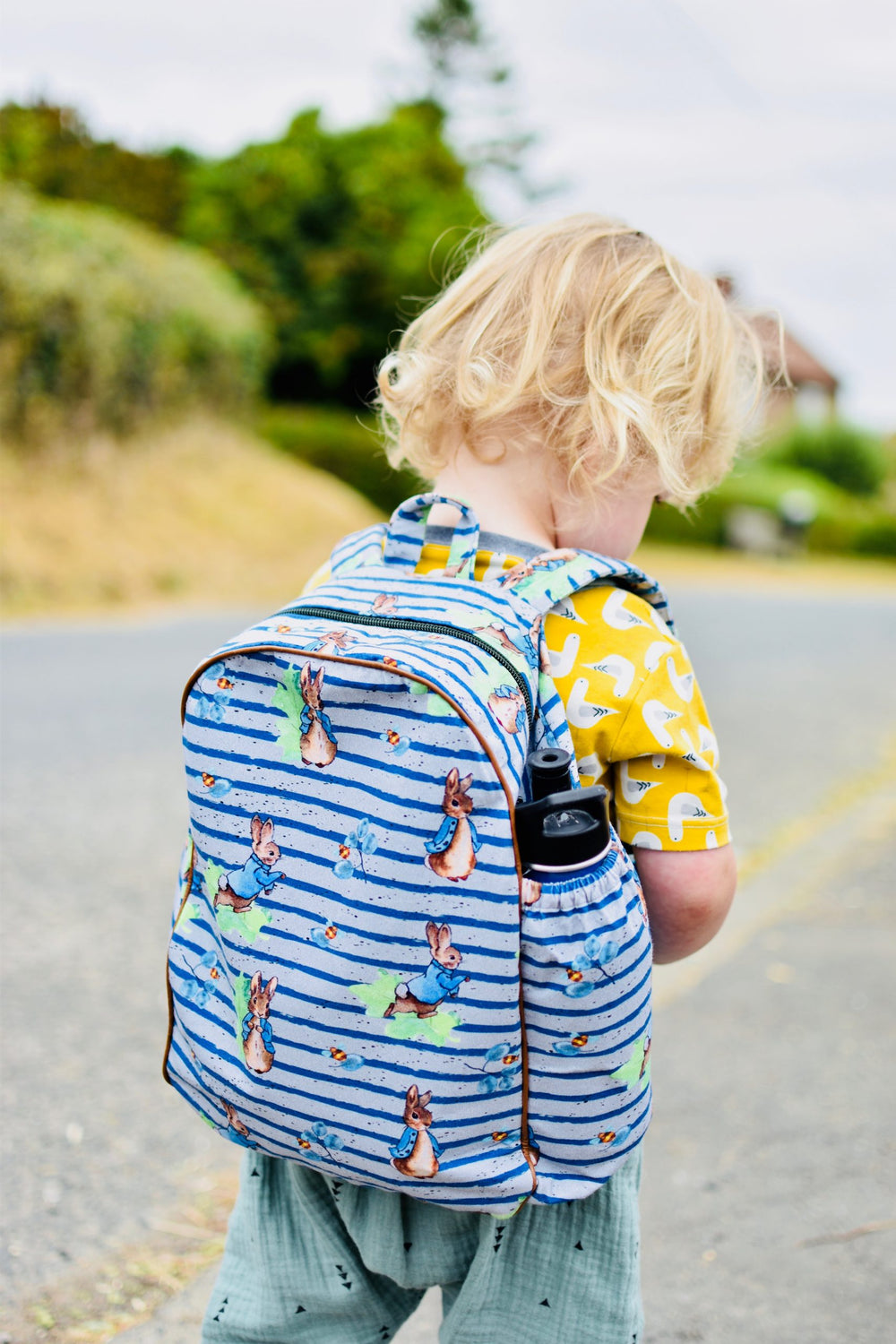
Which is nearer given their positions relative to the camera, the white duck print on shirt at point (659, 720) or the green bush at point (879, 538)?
the white duck print on shirt at point (659, 720)

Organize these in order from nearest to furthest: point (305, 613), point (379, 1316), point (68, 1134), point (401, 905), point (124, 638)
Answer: point (401, 905) < point (305, 613) < point (379, 1316) < point (68, 1134) < point (124, 638)

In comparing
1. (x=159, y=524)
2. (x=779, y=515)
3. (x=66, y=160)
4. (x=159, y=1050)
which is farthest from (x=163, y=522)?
(x=779, y=515)

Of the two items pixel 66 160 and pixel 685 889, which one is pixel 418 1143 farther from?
pixel 66 160

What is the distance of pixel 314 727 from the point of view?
1.29m

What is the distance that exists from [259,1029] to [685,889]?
510 millimetres

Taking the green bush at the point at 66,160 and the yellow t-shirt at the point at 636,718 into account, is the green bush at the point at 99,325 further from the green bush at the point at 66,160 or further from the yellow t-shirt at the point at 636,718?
the yellow t-shirt at the point at 636,718

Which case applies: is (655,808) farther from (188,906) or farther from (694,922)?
(188,906)

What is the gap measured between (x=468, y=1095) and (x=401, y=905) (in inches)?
8.6

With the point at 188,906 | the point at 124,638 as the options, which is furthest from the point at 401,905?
the point at 124,638

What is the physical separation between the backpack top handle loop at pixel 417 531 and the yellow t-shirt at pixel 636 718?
43 mm

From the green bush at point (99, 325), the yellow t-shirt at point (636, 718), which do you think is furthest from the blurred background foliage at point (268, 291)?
the yellow t-shirt at point (636, 718)

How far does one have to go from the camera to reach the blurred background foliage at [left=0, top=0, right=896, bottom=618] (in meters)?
11.5

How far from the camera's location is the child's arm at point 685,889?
1.43m

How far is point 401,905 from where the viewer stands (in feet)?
4.05
